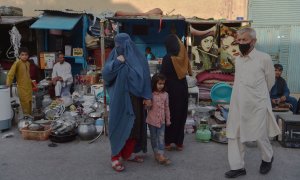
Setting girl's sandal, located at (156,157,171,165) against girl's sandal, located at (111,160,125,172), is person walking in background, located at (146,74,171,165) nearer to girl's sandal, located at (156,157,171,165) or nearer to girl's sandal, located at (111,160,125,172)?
girl's sandal, located at (156,157,171,165)

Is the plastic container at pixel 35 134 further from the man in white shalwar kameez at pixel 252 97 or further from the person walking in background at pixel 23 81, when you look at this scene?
the man in white shalwar kameez at pixel 252 97

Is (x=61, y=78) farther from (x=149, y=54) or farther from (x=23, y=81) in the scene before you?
(x=149, y=54)

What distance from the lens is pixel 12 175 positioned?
448 centimetres

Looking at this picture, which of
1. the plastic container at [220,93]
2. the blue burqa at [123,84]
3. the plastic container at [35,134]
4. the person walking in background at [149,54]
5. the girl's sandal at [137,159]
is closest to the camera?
the blue burqa at [123,84]

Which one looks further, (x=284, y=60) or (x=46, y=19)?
(x=284, y=60)

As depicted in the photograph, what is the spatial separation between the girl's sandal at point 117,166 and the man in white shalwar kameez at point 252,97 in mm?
1517

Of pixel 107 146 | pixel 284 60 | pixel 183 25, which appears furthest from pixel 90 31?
pixel 284 60

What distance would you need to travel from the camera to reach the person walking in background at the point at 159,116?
473 cm

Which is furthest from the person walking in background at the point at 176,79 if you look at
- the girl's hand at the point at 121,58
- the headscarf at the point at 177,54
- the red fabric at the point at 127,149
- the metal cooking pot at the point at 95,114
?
the metal cooking pot at the point at 95,114

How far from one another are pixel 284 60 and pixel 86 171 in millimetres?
8077

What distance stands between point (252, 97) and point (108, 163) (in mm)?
2265

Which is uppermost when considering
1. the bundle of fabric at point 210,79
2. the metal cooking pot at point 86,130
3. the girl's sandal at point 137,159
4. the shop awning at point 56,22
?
the shop awning at point 56,22

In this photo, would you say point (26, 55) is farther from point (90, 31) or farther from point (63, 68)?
point (90, 31)

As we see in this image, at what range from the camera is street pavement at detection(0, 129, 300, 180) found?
4438 mm
